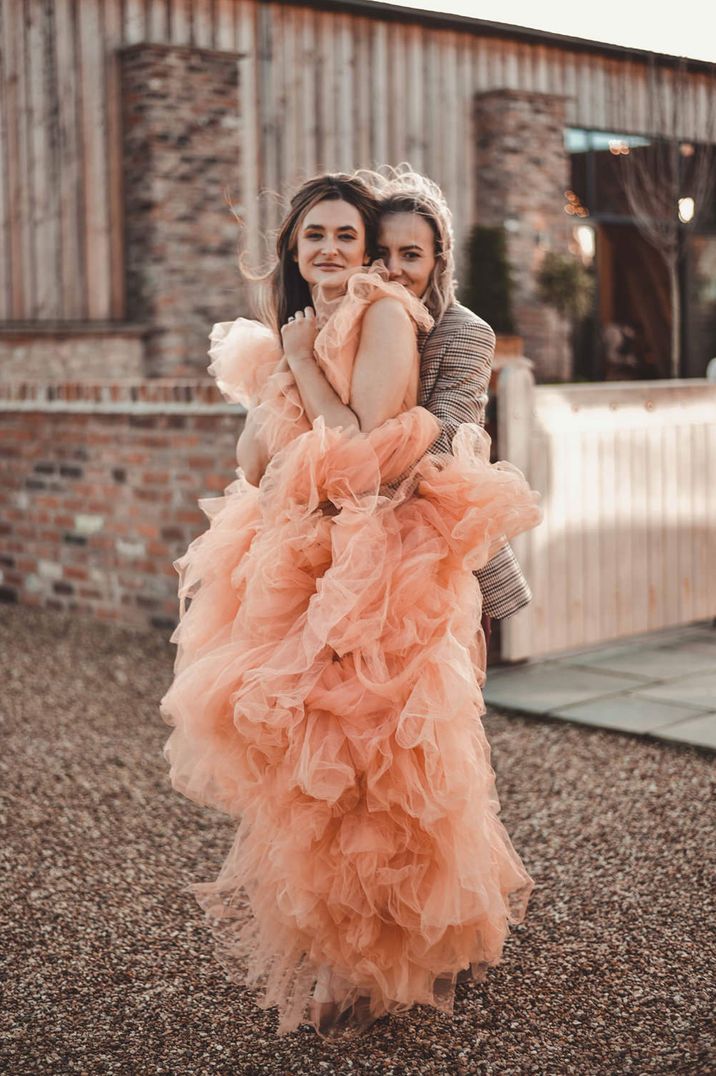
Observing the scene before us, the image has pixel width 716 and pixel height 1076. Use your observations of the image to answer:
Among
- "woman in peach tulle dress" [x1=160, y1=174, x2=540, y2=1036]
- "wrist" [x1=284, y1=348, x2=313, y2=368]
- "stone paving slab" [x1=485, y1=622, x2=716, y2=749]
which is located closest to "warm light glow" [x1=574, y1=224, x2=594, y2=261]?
"stone paving slab" [x1=485, y1=622, x2=716, y2=749]

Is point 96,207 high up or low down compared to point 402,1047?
up

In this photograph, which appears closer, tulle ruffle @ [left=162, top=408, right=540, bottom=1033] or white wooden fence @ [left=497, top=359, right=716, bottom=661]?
tulle ruffle @ [left=162, top=408, right=540, bottom=1033]

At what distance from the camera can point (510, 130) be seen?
48.6ft

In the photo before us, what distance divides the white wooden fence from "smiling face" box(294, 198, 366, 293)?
296 cm

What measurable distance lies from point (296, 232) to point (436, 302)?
38cm

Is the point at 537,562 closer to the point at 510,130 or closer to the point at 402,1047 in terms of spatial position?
the point at 402,1047

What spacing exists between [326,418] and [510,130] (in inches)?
516

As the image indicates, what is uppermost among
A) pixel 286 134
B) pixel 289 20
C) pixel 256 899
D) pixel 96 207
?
pixel 289 20

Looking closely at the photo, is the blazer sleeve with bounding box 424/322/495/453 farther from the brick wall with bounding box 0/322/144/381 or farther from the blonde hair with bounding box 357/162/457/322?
the brick wall with bounding box 0/322/144/381

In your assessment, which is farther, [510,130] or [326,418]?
[510,130]

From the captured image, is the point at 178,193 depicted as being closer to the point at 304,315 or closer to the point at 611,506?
the point at 611,506

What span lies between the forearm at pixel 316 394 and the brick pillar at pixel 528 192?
12.7 m

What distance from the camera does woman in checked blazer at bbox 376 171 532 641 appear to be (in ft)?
9.29

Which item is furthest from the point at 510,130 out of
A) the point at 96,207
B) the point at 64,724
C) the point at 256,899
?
the point at 256,899
